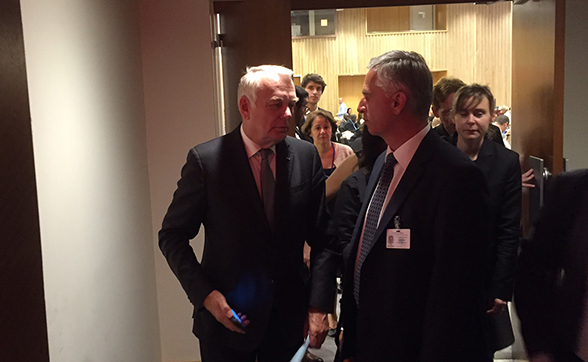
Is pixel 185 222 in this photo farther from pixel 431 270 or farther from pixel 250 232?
pixel 431 270

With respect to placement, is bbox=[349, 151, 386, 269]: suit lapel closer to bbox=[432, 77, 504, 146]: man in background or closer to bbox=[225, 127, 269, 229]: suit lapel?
bbox=[225, 127, 269, 229]: suit lapel

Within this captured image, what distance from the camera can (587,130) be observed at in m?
3.54

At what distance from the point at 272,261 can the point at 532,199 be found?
1.83m

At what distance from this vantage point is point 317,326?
6.43 feet

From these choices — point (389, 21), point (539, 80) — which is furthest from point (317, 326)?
point (389, 21)

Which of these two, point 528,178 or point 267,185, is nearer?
point 267,185

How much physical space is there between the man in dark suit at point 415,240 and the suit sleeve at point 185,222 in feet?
1.82

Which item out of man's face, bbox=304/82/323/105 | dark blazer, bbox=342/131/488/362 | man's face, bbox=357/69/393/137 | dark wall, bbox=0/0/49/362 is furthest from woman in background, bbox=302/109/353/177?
dark wall, bbox=0/0/49/362

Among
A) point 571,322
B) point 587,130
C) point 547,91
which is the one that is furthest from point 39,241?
point 587,130

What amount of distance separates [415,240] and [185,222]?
0.80 m

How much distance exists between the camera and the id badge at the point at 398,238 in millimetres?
1604

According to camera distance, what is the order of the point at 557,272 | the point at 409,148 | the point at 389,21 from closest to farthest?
the point at 557,272, the point at 409,148, the point at 389,21

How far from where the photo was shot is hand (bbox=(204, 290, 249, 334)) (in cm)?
184

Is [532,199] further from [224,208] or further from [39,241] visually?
[39,241]
